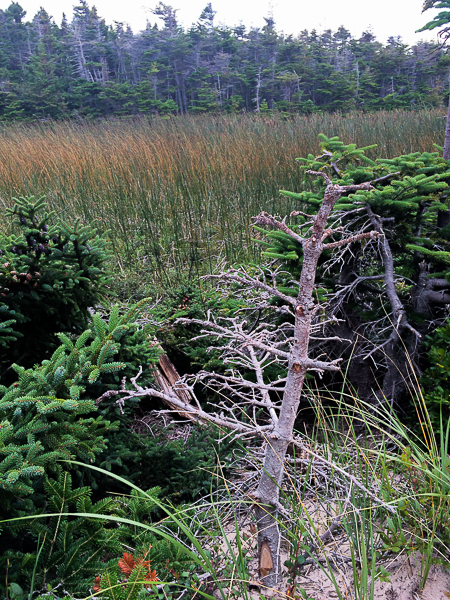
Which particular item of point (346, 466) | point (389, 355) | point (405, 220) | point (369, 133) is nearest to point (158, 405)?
point (346, 466)

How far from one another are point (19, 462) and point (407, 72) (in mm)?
23742

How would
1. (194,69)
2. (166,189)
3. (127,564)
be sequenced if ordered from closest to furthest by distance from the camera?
(127,564), (166,189), (194,69)

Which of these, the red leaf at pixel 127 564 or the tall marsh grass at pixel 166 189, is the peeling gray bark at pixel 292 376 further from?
the tall marsh grass at pixel 166 189

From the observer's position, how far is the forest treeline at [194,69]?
1695 centimetres

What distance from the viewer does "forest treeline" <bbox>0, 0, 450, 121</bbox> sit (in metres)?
17.0

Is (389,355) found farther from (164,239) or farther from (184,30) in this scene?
(184,30)

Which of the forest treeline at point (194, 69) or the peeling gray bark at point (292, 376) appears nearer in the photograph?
the peeling gray bark at point (292, 376)

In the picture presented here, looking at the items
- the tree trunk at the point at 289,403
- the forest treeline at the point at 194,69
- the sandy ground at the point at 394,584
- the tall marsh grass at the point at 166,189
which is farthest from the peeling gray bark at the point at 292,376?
the forest treeline at the point at 194,69

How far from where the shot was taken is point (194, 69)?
19453 mm

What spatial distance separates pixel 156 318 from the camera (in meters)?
2.90

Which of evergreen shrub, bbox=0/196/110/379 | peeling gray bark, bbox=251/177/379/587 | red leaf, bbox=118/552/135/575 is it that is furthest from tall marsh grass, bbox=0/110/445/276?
red leaf, bbox=118/552/135/575

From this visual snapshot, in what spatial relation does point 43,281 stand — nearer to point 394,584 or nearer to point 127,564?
point 127,564

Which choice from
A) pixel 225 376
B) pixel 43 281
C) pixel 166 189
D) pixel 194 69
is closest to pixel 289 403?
pixel 225 376

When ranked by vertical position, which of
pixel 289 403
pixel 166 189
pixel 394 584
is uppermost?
pixel 166 189
